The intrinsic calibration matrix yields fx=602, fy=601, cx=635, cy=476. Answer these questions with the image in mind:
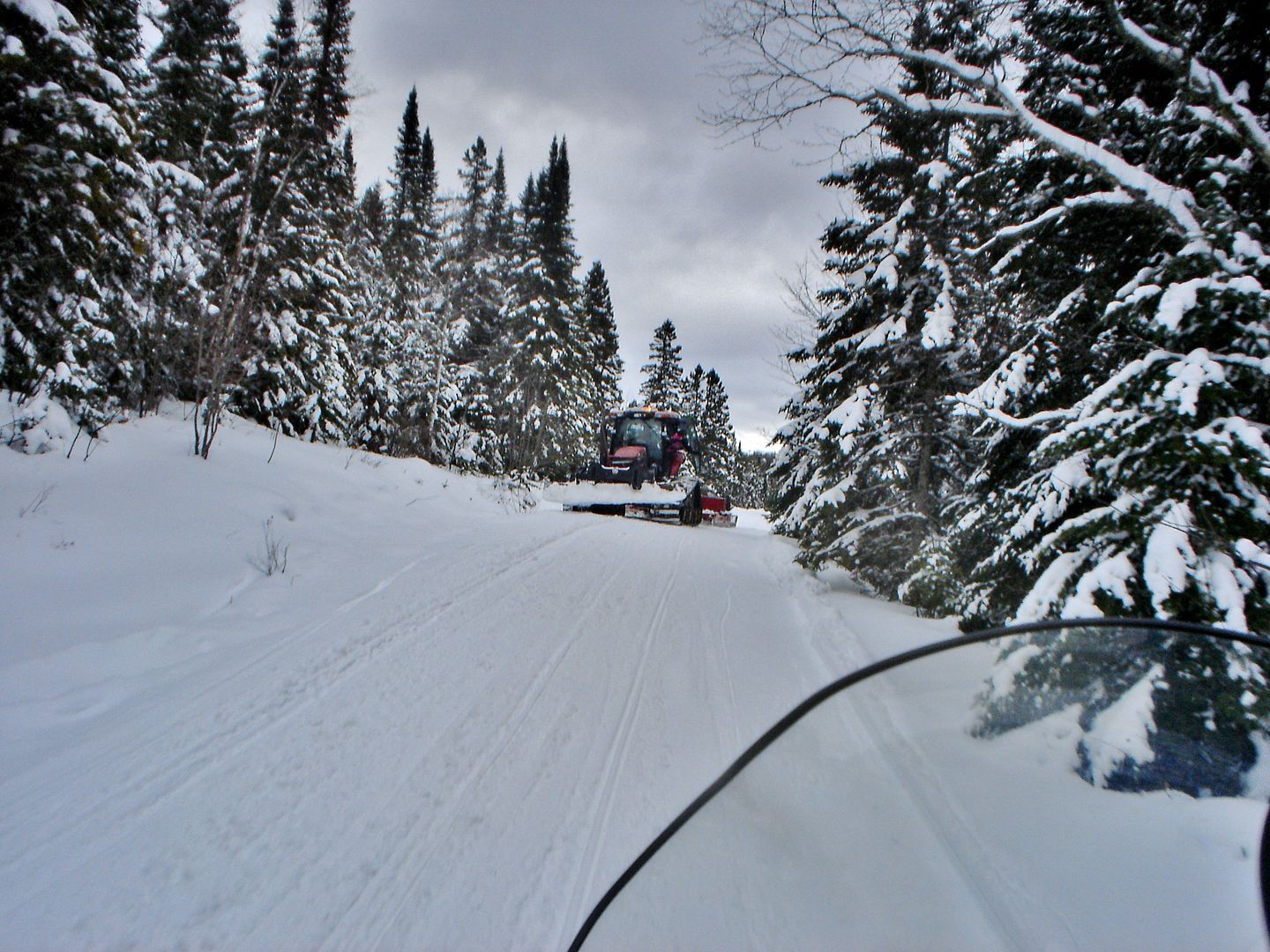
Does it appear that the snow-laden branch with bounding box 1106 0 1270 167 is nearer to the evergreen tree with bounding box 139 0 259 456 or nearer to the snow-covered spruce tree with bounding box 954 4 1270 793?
the snow-covered spruce tree with bounding box 954 4 1270 793

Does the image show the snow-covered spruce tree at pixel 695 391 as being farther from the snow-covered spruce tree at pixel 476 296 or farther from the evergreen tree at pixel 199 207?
the evergreen tree at pixel 199 207

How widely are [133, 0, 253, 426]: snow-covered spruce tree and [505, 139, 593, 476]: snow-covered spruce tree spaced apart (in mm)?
12414

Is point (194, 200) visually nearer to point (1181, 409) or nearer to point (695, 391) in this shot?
point (1181, 409)

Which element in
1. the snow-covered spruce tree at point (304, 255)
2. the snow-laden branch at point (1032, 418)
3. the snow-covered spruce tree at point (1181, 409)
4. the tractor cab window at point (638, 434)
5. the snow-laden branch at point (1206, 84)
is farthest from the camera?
the tractor cab window at point (638, 434)

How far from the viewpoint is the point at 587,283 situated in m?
42.3

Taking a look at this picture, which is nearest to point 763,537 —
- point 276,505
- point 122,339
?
point 276,505

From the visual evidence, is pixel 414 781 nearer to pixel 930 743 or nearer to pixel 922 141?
pixel 930 743

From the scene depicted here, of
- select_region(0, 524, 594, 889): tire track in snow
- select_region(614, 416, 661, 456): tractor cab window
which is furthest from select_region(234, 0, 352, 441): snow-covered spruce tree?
select_region(0, 524, 594, 889): tire track in snow

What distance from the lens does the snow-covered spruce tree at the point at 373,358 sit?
1866cm

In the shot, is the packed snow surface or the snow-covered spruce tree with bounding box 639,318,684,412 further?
the snow-covered spruce tree with bounding box 639,318,684,412

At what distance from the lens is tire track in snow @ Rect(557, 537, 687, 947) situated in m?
2.33

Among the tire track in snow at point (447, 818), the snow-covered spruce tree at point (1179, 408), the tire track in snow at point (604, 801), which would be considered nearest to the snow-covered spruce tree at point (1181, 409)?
the snow-covered spruce tree at point (1179, 408)

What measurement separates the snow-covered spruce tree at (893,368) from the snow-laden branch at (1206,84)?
11.6 ft

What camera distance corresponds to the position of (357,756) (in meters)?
3.19
